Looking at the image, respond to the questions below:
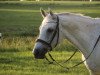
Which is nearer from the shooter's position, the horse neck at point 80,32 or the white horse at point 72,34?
the white horse at point 72,34

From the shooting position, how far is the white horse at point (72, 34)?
22.0 ft

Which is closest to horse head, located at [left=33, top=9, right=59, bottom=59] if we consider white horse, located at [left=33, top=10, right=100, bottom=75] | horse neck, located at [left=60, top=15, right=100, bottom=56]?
white horse, located at [left=33, top=10, right=100, bottom=75]

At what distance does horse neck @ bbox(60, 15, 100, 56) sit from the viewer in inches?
274

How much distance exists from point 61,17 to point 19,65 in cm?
615

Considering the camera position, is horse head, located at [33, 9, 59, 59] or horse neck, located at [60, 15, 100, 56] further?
horse neck, located at [60, 15, 100, 56]

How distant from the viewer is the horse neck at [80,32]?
6.95 metres

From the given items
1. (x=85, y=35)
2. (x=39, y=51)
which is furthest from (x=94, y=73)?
(x=39, y=51)

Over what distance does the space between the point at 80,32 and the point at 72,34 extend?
16cm

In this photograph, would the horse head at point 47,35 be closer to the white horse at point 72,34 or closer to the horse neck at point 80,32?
the white horse at point 72,34

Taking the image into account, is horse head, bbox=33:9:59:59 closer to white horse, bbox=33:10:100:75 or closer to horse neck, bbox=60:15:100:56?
white horse, bbox=33:10:100:75

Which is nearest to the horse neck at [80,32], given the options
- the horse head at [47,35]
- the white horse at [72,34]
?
the white horse at [72,34]

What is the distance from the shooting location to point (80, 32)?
23.0ft

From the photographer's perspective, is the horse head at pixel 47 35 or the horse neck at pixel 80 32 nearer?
the horse head at pixel 47 35

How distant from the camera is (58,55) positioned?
15.0 metres
